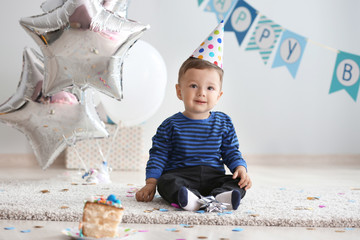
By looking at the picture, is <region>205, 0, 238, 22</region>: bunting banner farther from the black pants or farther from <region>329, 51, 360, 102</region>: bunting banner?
the black pants

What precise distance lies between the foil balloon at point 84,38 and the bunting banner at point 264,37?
149cm

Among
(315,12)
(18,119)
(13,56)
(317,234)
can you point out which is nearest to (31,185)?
(18,119)

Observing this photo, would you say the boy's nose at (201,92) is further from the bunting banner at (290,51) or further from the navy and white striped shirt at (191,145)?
the bunting banner at (290,51)

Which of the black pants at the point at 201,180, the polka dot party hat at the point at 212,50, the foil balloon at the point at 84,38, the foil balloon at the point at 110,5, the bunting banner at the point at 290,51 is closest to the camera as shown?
the black pants at the point at 201,180

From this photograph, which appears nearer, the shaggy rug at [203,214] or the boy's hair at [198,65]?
the shaggy rug at [203,214]

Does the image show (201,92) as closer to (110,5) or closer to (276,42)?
(110,5)

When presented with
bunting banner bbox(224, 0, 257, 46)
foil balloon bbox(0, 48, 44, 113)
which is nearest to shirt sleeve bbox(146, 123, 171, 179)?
foil balloon bbox(0, 48, 44, 113)

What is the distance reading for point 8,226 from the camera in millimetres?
1035

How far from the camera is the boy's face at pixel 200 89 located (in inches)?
54.2

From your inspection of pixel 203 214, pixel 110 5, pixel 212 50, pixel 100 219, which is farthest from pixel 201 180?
pixel 110 5

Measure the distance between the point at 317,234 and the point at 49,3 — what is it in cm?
128

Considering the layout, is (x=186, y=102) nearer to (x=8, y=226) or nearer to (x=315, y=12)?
(x=8, y=226)

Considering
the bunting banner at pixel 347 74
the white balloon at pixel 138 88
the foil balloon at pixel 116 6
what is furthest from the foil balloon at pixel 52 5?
the bunting banner at pixel 347 74

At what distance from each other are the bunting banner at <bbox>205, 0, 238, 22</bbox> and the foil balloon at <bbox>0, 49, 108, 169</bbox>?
4.53 feet
